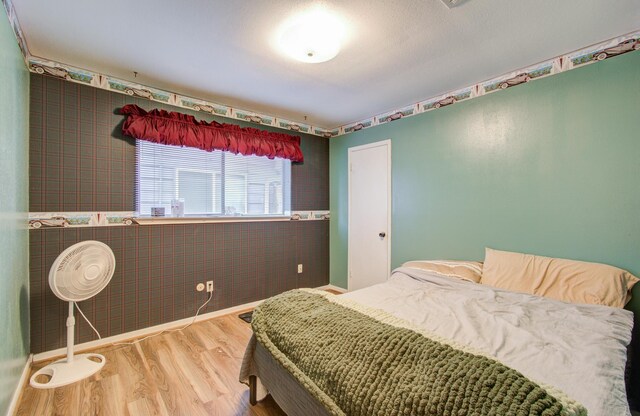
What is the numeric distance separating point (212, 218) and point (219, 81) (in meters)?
1.41

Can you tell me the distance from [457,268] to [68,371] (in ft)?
10.3

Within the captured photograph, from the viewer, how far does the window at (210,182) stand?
2.65 metres

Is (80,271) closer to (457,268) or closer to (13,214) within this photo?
(13,214)

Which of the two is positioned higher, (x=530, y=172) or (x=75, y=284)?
(x=530, y=172)

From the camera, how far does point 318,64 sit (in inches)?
87.8

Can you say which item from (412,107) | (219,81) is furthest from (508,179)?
(219,81)

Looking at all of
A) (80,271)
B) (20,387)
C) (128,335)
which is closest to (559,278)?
(80,271)

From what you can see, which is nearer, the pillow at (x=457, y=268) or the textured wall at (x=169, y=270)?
the textured wall at (x=169, y=270)

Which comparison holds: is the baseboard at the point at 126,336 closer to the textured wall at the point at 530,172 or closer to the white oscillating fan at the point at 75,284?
the white oscillating fan at the point at 75,284

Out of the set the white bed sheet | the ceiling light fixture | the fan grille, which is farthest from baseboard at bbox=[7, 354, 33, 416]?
the ceiling light fixture

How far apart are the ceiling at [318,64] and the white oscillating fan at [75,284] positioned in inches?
57.3

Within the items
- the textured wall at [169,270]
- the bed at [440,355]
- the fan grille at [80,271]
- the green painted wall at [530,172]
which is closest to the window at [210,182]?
→ the textured wall at [169,270]

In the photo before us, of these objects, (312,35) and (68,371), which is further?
(68,371)

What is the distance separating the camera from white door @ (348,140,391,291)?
3.39 m
